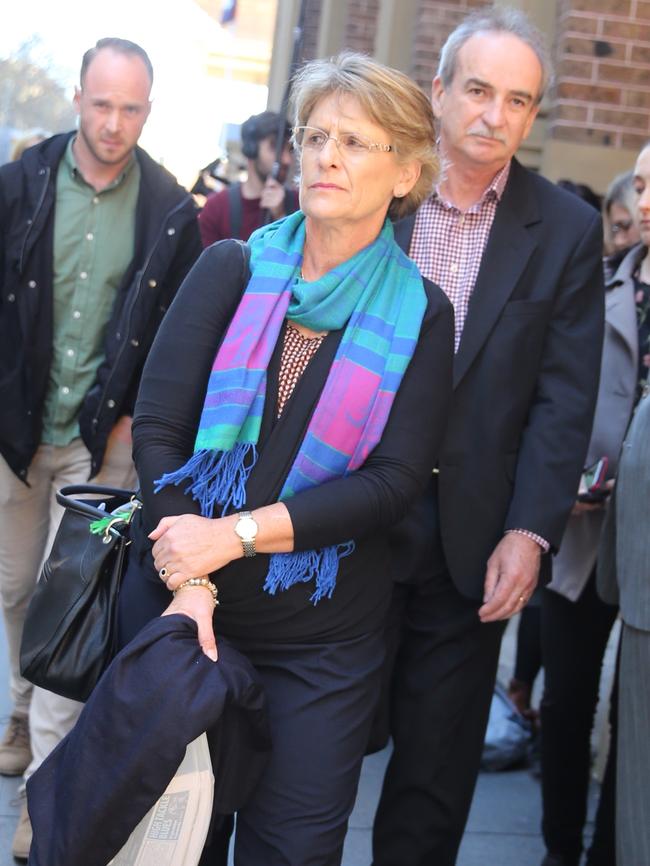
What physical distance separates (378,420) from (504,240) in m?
1.00

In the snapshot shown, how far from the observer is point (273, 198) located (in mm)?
5945

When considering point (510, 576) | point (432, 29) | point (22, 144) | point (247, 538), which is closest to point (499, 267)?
point (510, 576)

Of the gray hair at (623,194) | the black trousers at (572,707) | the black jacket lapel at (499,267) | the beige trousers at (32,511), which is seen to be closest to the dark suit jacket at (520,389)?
the black jacket lapel at (499,267)

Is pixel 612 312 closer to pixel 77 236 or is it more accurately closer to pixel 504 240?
pixel 504 240

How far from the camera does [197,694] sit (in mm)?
2562

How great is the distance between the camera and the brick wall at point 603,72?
6844 mm

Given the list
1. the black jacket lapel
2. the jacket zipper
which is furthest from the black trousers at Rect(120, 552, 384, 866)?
the jacket zipper

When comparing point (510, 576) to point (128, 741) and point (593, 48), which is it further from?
point (593, 48)

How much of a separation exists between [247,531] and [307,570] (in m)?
0.20

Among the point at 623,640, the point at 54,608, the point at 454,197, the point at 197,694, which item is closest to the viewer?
the point at 197,694

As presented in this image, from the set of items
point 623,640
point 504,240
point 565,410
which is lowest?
point 623,640

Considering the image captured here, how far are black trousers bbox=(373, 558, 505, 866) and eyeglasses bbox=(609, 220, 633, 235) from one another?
6.62 ft

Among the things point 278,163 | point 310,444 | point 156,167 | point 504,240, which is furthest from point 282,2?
point 310,444

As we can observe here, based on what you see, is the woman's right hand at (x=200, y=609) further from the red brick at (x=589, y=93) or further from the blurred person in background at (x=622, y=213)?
the red brick at (x=589, y=93)
